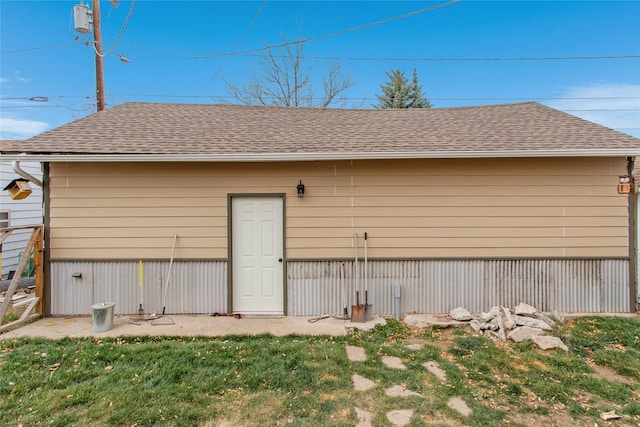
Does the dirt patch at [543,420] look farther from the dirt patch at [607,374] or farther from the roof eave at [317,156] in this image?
the roof eave at [317,156]

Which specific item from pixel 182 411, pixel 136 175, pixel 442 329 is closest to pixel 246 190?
pixel 136 175

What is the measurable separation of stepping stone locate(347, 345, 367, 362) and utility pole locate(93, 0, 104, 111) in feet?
28.6

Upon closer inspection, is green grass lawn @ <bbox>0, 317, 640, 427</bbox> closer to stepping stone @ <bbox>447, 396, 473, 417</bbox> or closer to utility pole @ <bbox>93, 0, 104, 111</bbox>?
Result: stepping stone @ <bbox>447, 396, 473, 417</bbox>

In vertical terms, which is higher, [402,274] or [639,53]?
[639,53]

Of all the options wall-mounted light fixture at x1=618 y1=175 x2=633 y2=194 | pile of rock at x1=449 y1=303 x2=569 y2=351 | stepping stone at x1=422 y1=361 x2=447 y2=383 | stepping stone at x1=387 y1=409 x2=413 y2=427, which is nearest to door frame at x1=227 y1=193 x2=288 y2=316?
stepping stone at x1=422 y1=361 x2=447 y2=383

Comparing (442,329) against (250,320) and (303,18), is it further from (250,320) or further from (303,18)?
(303,18)

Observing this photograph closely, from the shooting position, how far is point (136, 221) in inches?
193

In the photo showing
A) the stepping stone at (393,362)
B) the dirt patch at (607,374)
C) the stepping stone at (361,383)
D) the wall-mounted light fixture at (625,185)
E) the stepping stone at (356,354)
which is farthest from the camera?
the wall-mounted light fixture at (625,185)

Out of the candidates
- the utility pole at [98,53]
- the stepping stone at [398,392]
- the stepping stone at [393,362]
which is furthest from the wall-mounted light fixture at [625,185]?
the utility pole at [98,53]

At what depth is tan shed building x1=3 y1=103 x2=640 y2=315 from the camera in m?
4.85

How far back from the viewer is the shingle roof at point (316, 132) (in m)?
4.79

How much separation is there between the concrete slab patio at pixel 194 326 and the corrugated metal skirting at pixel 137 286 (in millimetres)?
181

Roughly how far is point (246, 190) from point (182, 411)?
3.12 m

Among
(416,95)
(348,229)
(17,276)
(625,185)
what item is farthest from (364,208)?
(416,95)
